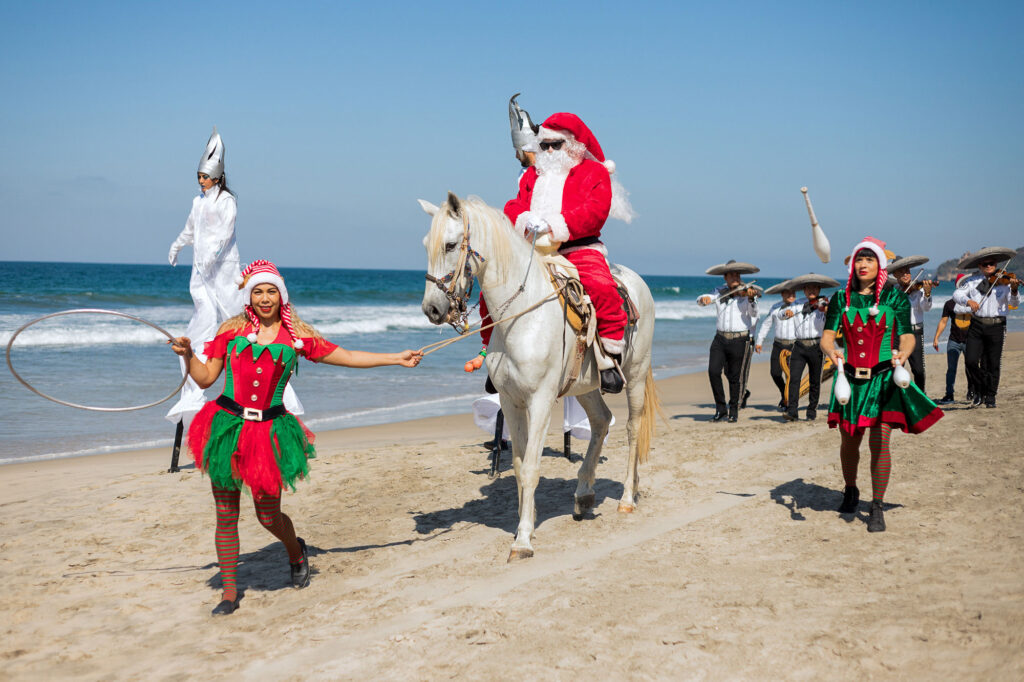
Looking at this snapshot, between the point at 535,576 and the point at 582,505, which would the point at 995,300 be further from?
Result: the point at 535,576

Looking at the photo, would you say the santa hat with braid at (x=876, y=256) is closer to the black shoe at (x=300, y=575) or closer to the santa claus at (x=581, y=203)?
the santa claus at (x=581, y=203)

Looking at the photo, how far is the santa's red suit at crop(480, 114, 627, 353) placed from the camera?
5711 mm

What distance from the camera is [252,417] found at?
4512 mm

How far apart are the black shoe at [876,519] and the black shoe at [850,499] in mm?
387

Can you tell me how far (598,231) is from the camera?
602cm

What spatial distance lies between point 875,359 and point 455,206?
3.38 meters

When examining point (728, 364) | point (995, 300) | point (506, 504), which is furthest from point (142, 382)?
point (995, 300)

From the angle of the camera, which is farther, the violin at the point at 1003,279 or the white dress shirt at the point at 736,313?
the white dress shirt at the point at 736,313

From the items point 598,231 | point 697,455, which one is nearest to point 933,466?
point 697,455

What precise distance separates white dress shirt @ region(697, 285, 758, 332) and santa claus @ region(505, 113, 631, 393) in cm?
566

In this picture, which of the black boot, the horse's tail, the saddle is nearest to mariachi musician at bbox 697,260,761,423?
the horse's tail

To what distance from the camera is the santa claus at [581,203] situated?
572 centimetres

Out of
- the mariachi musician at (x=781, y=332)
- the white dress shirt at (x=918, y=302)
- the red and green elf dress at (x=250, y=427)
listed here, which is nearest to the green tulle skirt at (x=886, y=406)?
the red and green elf dress at (x=250, y=427)

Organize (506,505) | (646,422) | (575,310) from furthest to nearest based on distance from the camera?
(646,422)
(506,505)
(575,310)
